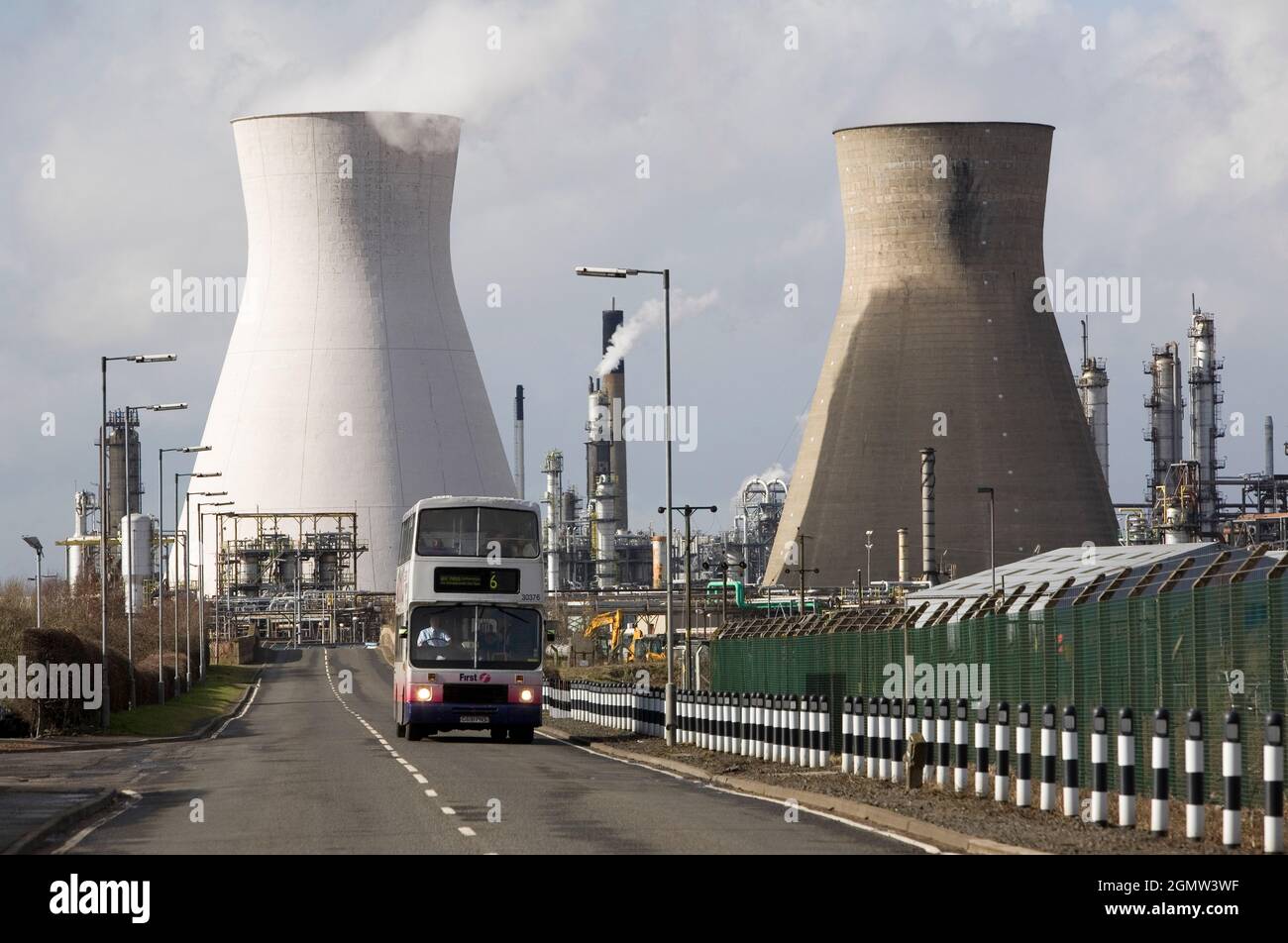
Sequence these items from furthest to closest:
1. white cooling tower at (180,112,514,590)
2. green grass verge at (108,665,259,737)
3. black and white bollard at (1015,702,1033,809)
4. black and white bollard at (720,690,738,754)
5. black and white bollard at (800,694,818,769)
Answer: white cooling tower at (180,112,514,590) → green grass verge at (108,665,259,737) → black and white bollard at (720,690,738,754) → black and white bollard at (800,694,818,769) → black and white bollard at (1015,702,1033,809)

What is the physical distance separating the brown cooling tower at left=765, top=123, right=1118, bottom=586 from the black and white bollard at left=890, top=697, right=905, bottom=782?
6143cm

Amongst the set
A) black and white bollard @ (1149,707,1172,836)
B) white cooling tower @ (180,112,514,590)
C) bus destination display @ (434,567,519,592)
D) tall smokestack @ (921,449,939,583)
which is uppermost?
white cooling tower @ (180,112,514,590)

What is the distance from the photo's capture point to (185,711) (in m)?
53.0

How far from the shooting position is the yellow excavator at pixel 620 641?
3265 inches

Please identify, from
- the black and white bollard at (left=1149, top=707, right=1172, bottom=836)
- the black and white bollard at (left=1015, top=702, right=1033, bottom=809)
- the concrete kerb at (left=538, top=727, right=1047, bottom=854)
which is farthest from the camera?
the black and white bollard at (left=1015, top=702, right=1033, bottom=809)

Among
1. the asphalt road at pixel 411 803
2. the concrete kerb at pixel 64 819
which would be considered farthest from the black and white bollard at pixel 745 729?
the concrete kerb at pixel 64 819

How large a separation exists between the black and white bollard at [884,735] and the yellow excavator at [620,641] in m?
58.4

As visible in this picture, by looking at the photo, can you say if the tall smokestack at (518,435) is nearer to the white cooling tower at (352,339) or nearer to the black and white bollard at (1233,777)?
the white cooling tower at (352,339)

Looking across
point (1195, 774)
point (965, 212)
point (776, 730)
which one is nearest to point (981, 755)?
point (1195, 774)

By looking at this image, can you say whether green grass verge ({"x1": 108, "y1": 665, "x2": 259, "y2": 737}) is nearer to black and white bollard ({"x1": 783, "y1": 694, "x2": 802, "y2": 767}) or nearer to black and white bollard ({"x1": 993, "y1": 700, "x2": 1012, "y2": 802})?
black and white bollard ({"x1": 783, "y1": 694, "x2": 802, "y2": 767})

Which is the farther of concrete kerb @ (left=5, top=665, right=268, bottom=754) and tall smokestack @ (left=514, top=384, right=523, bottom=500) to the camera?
tall smokestack @ (left=514, top=384, right=523, bottom=500)

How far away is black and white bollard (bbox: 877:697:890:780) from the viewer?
22.8 metres

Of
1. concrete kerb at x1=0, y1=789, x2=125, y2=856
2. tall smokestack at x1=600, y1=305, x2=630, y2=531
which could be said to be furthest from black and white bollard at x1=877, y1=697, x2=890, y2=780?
tall smokestack at x1=600, y1=305, x2=630, y2=531

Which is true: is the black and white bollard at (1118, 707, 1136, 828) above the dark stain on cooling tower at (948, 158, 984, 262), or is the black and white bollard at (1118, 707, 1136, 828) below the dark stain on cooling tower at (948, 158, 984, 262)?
below
